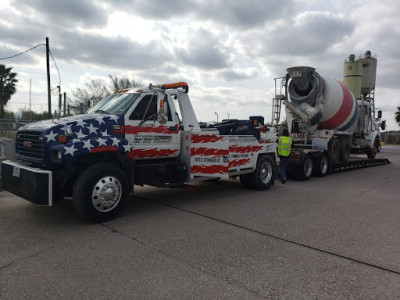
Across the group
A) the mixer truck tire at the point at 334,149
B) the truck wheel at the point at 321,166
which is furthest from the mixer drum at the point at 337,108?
the truck wheel at the point at 321,166

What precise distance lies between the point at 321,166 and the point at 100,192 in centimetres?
921

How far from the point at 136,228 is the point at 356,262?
10.6 ft

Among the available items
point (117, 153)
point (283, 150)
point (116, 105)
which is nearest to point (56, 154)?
point (117, 153)

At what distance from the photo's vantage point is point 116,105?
641 centimetres

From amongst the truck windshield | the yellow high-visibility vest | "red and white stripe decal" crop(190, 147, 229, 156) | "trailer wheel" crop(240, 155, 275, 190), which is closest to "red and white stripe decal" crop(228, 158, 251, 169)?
"red and white stripe decal" crop(190, 147, 229, 156)

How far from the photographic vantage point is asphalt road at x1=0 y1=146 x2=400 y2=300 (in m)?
3.38

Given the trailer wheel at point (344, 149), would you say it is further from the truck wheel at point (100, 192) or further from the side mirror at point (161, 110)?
the truck wheel at point (100, 192)

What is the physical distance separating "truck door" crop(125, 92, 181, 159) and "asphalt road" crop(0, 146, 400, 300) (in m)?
1.17

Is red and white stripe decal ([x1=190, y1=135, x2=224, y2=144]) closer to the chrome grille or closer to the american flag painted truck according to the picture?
the american flag painted truck

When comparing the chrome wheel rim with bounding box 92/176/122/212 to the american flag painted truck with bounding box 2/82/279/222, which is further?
the chrome wheel rim with bounding box 92/176/122/212

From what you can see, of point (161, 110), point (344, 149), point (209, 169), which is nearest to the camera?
point (161, 110)

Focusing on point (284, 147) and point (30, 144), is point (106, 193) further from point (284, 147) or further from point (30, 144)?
point (284, 147)

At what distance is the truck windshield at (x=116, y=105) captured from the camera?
626 cm

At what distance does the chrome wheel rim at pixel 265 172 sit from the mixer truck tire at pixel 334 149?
4693 millimetres
